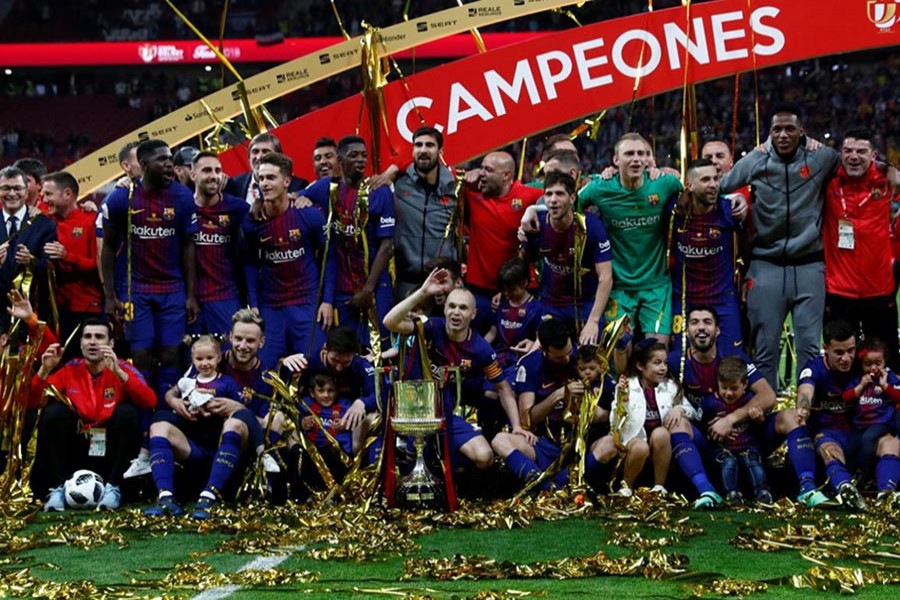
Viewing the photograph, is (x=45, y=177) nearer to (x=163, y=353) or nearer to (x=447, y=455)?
(x=163, y=353)

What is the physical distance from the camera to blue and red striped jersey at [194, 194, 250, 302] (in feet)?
28.3

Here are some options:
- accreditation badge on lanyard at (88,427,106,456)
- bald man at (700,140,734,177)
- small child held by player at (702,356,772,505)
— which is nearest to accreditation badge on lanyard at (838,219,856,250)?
bald man at (700,140,734,177)

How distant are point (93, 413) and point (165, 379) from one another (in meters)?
0.69

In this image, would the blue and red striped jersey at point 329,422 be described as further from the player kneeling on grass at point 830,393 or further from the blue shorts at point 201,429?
the player kneeling on grass at point 830,393

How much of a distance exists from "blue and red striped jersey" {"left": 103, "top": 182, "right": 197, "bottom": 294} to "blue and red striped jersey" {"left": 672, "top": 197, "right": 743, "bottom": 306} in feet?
9.88

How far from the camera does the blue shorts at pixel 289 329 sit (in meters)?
8.62

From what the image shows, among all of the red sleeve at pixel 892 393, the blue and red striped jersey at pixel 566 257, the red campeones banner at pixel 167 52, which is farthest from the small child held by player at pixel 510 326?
the red campeones banner at pixel 167 52

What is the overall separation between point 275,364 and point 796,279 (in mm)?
3195

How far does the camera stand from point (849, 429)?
778 centimetres

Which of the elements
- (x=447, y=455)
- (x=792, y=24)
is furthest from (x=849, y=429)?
(x=792, y=24)

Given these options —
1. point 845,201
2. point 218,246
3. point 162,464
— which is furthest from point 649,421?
point 218,246

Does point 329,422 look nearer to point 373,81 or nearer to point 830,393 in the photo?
point 373,81

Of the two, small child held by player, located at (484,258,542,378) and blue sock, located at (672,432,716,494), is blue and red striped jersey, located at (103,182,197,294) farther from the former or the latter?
blue sock, located at (672,432,716,494)

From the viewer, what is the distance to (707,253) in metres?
8.30
